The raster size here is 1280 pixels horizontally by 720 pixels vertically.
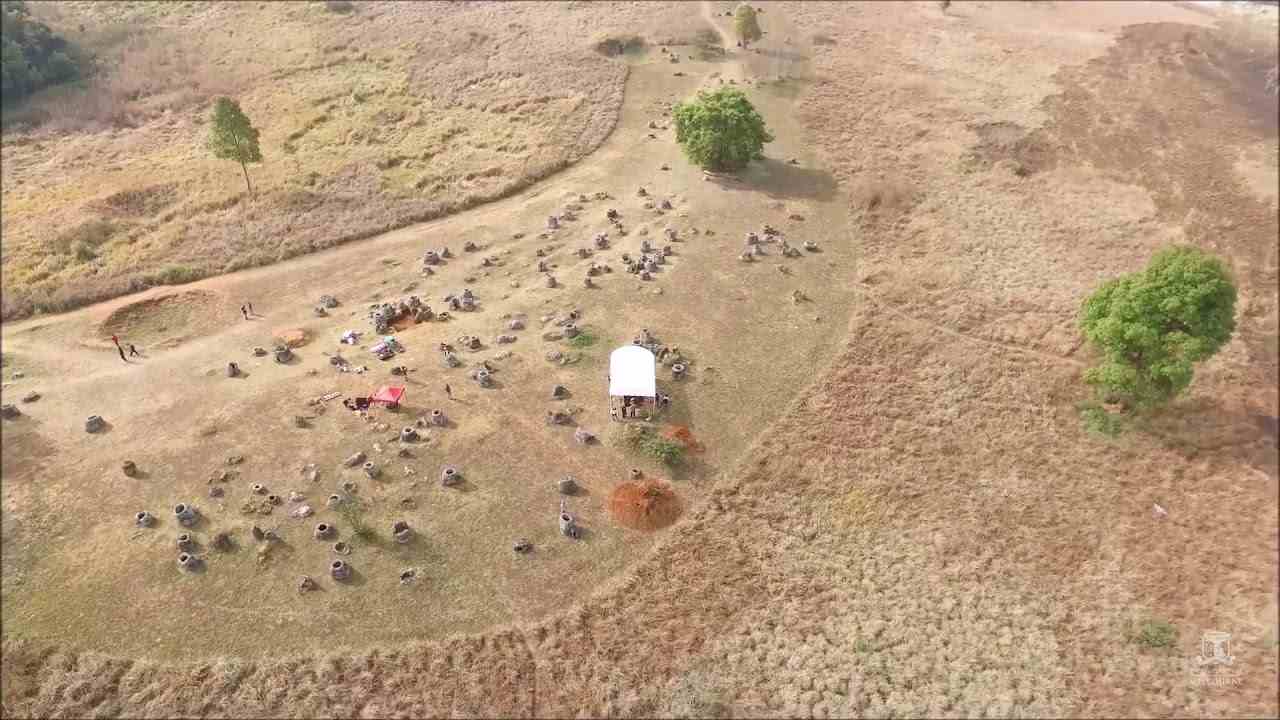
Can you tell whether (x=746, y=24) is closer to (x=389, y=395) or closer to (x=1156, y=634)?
(x=389, y=395)

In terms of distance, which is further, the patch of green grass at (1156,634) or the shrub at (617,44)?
the shrub at (617,44)

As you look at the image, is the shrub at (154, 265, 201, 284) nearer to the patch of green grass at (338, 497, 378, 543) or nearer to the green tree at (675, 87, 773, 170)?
the patch of green grass at (338, 497, 378, 543)

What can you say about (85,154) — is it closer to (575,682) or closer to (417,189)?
(417,189)

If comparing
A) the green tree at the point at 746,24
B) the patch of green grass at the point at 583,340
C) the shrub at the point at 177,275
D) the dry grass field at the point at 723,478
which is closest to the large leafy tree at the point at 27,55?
the dry grass field at the point at 723,478

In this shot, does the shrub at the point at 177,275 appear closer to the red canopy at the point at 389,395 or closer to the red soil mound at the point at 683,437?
the red canopy at the point at 389,395

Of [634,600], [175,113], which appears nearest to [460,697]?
[634,600]

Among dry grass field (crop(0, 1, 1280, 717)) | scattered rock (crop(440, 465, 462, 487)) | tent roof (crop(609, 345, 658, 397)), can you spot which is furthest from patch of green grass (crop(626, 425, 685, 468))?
scattered rock (crop(440, 465, 462, 487))
